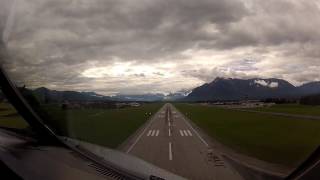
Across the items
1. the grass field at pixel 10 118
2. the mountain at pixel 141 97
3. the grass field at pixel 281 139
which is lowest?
the grass field at pixel 281 139

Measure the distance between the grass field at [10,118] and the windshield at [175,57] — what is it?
0.02 meters

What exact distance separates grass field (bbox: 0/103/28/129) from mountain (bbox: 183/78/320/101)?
3.56ft

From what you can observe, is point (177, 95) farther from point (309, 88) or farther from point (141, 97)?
point (309, 88)

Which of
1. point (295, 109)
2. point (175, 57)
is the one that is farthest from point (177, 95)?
point (295, 109)

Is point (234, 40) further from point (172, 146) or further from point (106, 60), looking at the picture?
point (172, 146)

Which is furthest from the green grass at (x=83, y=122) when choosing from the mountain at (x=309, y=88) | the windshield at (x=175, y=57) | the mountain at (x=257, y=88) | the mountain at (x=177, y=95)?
the mountain at (x=309, y=88)

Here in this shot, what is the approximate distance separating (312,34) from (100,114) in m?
1.51

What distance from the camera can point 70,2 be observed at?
205 centimetres

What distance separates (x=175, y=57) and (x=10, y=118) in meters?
1.08

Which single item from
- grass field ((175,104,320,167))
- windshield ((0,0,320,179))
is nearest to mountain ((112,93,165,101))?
windshield ((0,0,320,179))

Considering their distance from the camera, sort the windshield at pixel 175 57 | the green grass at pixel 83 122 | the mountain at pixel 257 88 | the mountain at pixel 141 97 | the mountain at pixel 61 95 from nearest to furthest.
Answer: the windshield at pixel 175 57 → the mountain at pixel 257 88 → the mountain at pixel 61 95 → the green grass at pixel 83 122 → the mountain at pixel 141 97

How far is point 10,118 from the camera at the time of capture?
2.63 metres

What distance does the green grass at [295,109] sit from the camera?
70.9 inches

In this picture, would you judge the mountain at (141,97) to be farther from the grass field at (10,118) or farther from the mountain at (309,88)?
the mountain at (309,88)
